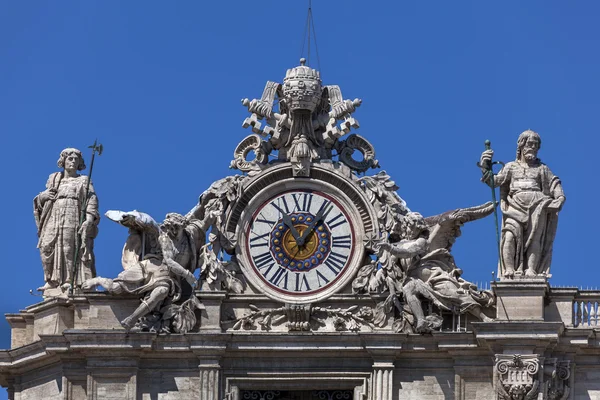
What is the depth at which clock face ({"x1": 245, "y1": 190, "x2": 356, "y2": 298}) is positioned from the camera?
171 feet

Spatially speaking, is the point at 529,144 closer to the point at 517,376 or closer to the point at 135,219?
the point at 517,376

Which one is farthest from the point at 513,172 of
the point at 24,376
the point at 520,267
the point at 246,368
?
the point at 24,376

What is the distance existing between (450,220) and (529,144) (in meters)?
1.72

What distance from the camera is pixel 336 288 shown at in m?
51.8

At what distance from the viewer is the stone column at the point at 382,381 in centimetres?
5112

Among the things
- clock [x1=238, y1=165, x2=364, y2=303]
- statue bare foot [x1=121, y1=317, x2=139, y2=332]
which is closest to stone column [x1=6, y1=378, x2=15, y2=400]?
statue bare foot [x1=121, y1=317, x2=139, y2=332]

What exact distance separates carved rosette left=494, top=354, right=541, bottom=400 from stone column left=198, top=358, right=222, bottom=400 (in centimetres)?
430

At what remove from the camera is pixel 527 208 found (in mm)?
51625

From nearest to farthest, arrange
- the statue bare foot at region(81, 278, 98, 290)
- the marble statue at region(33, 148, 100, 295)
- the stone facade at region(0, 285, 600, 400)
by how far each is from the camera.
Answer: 1. the stone facade at region(0, 285, 600, 400)
2. the statue bare foot at region(81, 278, 98, 290)
3. the marble statue at region(33, 148, 100, 295)

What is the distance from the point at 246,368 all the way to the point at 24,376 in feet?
12.2

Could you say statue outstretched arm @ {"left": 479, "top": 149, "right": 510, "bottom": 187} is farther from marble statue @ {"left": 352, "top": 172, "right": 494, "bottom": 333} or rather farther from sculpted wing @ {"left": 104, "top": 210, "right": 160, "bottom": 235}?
sculpted wing @ {"left": 104, "top": 210, "right": 160, "bottom": 235}

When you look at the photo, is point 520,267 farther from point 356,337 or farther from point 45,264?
point 45,264

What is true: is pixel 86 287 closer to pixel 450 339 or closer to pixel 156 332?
pixel 156 332

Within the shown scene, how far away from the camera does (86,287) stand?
52.0m
